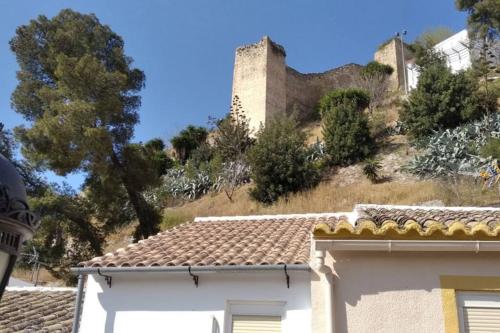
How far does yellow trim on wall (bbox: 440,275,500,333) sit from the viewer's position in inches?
194

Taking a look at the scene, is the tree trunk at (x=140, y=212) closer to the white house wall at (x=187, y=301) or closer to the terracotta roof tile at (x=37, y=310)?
the terracotta roof tile at (x=37, y=310)

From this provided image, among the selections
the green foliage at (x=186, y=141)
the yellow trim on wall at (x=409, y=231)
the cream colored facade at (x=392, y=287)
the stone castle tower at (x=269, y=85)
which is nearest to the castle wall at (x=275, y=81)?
the stone castle tower at (x=269, y=85)

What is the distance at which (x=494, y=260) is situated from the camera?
503 cm

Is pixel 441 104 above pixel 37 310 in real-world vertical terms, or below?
above

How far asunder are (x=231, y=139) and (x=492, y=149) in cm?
1394

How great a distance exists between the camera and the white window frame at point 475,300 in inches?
194

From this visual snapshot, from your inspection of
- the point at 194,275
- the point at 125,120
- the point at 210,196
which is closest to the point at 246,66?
the point at 210,196

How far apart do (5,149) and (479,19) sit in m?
26.7

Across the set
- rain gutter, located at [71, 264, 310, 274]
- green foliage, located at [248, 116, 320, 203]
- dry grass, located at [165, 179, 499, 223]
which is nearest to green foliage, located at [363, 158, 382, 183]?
dry grass, located at [165, 179, 499, 223]

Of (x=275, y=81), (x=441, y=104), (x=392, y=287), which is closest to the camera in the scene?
(x=392, y=287)

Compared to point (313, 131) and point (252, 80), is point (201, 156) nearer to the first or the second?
point (252, 80)

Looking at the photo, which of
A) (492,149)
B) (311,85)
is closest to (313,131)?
(311,85)

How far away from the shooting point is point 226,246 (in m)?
7.17

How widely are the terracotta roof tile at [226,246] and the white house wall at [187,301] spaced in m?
0.19
